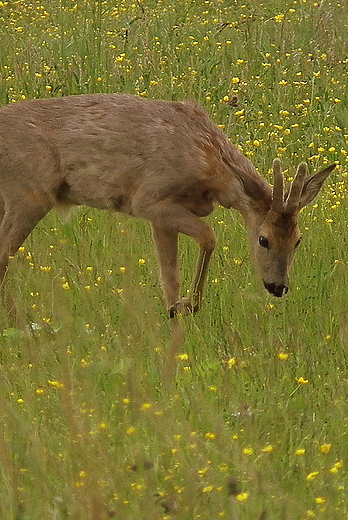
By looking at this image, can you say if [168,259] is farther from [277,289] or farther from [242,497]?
[242,497]

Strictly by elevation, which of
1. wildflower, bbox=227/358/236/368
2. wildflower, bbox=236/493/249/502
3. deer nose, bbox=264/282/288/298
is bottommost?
deer nose, bbox=264/282/288/298

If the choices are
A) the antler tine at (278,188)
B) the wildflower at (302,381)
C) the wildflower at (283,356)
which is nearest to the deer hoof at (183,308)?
the antler tine at (278,188)

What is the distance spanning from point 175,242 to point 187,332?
48.1 inches

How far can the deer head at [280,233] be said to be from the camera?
7.00 m

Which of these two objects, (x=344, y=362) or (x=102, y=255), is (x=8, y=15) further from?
(x=344, y=362)

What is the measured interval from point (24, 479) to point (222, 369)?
1591 millimetres

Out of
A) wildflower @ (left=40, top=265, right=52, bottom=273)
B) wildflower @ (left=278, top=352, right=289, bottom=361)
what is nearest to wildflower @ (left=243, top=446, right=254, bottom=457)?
wildflower @ (left=278, top=352, right=289, bottom=361)

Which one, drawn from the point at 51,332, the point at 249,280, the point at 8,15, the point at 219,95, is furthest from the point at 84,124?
the point at 8,15

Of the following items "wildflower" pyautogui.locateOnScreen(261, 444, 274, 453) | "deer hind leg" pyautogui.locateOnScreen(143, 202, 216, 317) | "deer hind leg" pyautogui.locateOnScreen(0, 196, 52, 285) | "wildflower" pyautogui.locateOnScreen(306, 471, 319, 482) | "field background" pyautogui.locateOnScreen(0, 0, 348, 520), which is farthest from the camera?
"deer hind leg" pyautogui.locateOnScreen(0, 196, 52, 285)

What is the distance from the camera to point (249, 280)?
24.3 feet

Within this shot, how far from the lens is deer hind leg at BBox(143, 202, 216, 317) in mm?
7227

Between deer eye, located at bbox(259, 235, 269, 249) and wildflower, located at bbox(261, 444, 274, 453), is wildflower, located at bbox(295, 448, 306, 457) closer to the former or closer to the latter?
wildflower, located at bbox(261, 444, 274, 453)

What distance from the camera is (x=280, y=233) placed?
23.4ft

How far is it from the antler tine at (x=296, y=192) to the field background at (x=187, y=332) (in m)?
0.47
